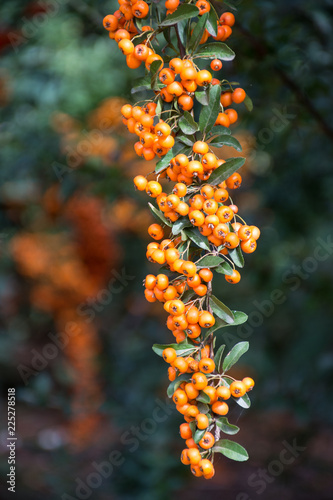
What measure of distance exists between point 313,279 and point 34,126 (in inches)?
72.0

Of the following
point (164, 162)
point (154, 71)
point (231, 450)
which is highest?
point (154, 71)

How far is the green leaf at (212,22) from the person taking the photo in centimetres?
85

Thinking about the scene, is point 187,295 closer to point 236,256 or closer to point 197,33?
point 236,256

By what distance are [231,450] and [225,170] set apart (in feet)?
1.51

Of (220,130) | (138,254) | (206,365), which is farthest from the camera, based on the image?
(138,254)

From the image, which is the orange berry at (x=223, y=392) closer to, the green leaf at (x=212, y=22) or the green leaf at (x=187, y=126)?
the green leaf at (x=187, y=126)

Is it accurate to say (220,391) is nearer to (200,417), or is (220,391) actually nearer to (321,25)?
(200,417)

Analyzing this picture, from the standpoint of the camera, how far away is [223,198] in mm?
793

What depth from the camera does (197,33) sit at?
812 mm

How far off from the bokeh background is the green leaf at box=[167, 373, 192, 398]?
108 cm

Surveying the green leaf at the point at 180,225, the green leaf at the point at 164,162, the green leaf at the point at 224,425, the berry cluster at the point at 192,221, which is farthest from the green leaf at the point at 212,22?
the green leaf at the point at 224,425

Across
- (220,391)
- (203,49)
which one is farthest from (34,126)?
(220,391)

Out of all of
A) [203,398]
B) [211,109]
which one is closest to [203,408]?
[203,398]

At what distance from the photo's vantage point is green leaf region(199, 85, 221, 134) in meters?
0.80
